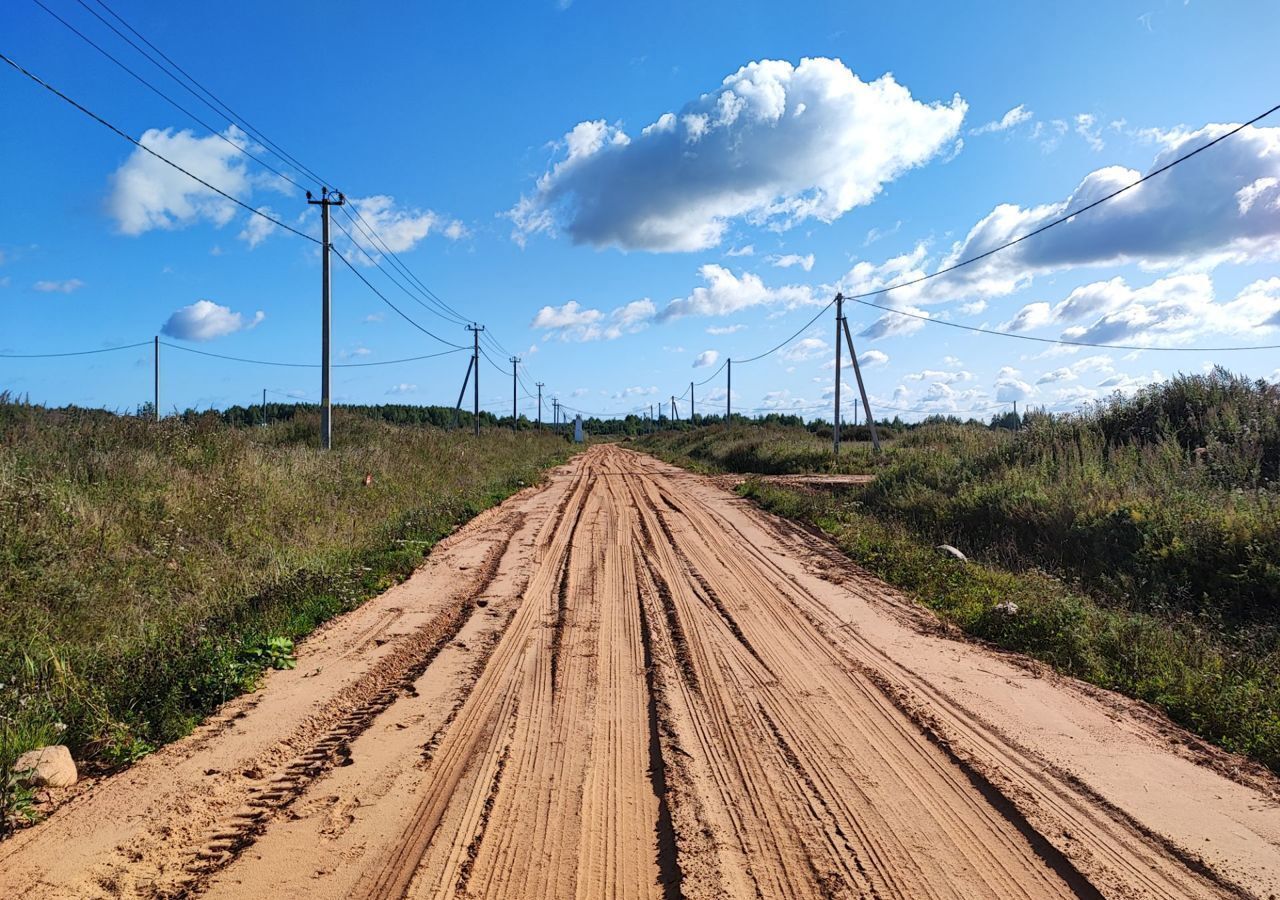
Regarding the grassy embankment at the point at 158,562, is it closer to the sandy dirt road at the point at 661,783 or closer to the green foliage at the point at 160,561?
the green foliage at the point at 160,561

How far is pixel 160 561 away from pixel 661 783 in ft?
21.6

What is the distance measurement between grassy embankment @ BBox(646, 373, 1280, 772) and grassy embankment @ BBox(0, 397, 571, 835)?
660cm

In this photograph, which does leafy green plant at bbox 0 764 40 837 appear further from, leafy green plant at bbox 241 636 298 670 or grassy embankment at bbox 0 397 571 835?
leafy green plant at bbox 241 636 298 670

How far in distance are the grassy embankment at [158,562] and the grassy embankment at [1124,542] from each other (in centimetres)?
660

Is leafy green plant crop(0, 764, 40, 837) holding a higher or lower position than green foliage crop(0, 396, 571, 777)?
lower

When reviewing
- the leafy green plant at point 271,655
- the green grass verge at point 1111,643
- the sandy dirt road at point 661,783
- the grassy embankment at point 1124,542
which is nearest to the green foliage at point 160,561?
the leafy green plant at point 271,655

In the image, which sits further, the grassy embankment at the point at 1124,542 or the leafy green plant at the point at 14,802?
the grassy embankment at the point at 1124,542

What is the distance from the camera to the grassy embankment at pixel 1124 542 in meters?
5.64

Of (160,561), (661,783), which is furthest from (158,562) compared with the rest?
(661,783)

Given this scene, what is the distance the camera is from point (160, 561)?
25.1ft

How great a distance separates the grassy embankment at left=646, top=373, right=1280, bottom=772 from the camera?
18.5 feet

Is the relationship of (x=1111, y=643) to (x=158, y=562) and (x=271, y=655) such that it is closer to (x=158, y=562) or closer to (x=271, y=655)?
(x=271, y=655)

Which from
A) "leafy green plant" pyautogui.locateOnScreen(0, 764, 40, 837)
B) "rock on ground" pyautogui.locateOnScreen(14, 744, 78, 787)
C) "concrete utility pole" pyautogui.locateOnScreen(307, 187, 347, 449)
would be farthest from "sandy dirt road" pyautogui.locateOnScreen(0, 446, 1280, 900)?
"concrete utility pole" pyautogui.locateOnScreen(307, 187, 347, 449)

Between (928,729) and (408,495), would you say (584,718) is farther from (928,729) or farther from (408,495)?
(408,495)
